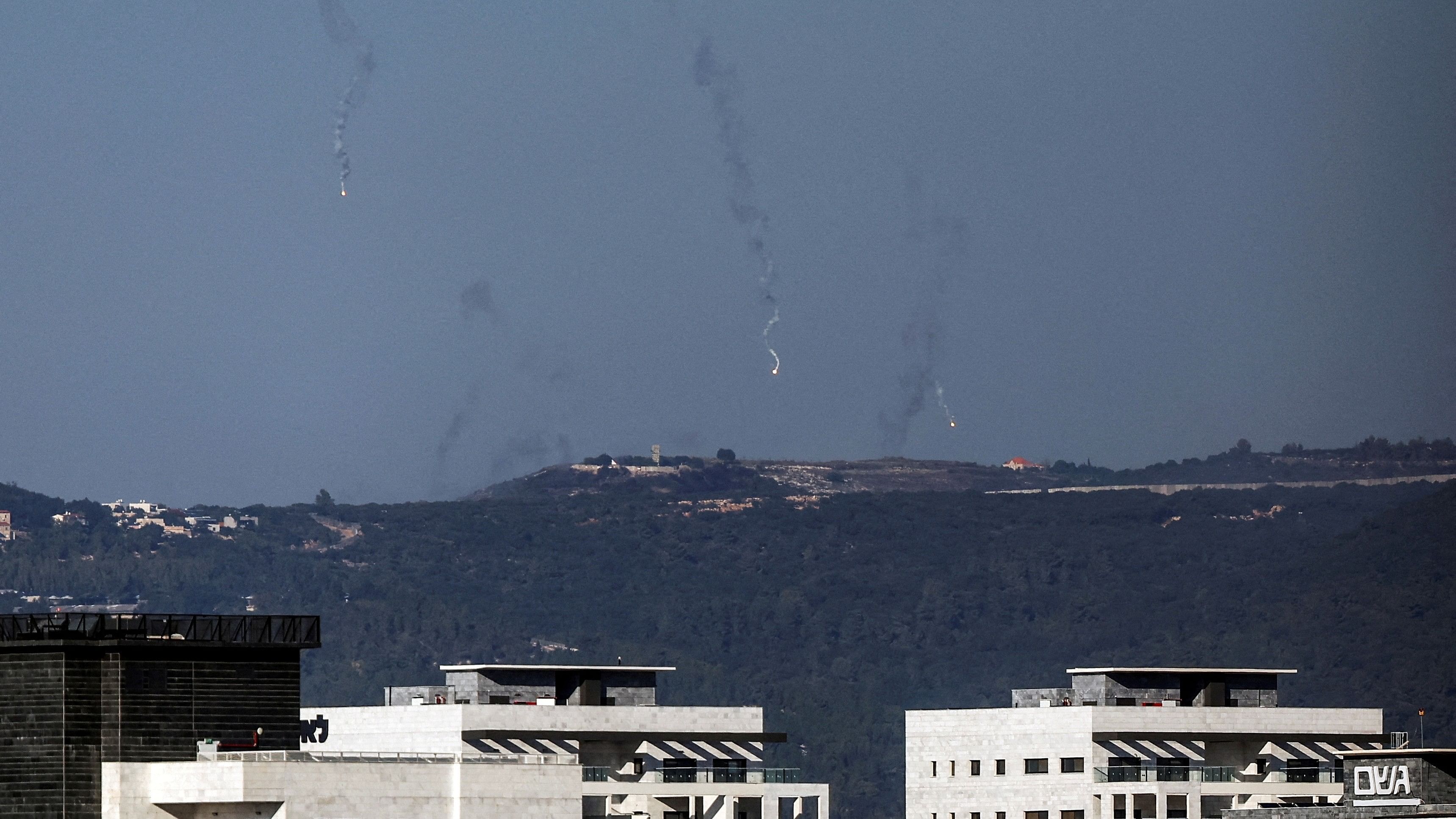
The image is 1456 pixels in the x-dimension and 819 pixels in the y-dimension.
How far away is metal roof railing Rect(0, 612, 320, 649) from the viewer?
10650 cm

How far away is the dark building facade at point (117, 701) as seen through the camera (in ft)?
342

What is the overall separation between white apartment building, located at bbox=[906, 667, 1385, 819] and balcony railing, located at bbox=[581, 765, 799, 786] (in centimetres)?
1758

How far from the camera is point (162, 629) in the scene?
358 feet

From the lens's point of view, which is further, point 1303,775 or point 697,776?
point 1303,775

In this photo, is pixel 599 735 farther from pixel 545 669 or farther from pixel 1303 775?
pixel 1303 775

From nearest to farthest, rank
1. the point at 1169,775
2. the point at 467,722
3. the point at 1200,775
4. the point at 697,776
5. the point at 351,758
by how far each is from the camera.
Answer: the point at 351,758 < the point at 467,722 < the point at 697,776 < the point at 1169,775 < the point at 1200,775

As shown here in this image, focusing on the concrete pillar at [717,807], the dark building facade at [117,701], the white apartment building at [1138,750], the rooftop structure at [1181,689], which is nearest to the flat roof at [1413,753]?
the white apartment building at [1138,750]

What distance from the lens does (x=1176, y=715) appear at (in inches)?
6944

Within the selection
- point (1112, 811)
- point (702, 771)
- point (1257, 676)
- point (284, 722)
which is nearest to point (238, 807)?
A: point (284, 722)

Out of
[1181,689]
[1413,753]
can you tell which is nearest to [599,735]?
[1181,689]

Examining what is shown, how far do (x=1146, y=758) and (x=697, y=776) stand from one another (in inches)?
1019

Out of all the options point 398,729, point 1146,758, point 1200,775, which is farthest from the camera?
point 1146,758

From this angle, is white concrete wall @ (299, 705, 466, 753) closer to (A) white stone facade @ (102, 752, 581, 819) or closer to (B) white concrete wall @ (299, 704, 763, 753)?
(B) white concrete wall @ (299, 704, 763, 753)

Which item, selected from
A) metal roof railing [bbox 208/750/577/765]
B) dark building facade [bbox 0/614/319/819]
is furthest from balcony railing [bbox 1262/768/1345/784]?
dark building facade [bbox 0/614/319/819]
